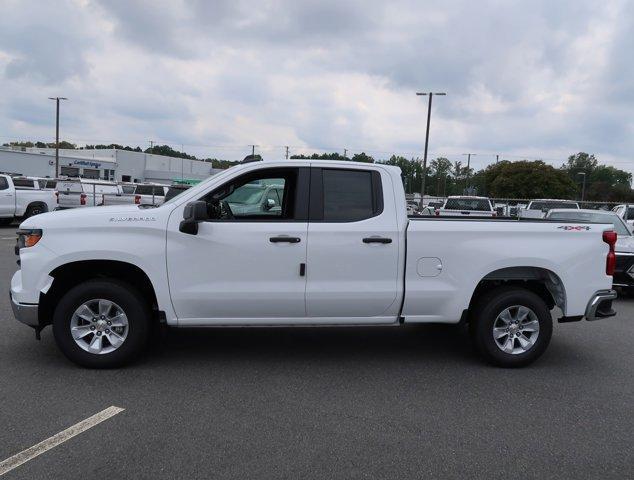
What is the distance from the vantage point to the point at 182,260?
491 centimetres

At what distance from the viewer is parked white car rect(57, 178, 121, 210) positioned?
831 inches

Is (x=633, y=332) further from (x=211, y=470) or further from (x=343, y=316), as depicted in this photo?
(x=211, y=470)

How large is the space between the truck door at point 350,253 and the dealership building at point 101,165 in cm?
6500

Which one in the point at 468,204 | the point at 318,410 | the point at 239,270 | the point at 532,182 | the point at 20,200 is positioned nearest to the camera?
the point at 318,410

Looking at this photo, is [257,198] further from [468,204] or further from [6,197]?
[468,204]

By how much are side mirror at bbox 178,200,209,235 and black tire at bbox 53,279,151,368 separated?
0.80 meters

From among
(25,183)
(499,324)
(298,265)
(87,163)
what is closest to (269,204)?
(298,265)

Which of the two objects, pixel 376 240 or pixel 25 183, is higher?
pixel 25 183

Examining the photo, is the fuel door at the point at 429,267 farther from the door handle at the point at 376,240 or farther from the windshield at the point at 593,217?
the windshield at the point at 593,217

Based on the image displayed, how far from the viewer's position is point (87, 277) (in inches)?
203

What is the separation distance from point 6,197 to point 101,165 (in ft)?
202

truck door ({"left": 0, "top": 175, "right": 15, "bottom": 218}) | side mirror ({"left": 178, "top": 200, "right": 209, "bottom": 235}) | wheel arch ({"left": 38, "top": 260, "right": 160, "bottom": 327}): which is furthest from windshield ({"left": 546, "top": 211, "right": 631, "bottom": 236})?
truck door ({"left": 0, "top": 175, "right": 15, "bottom": 218})

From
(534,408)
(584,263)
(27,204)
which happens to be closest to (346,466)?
(534,408)

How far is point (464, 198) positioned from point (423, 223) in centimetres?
1761
